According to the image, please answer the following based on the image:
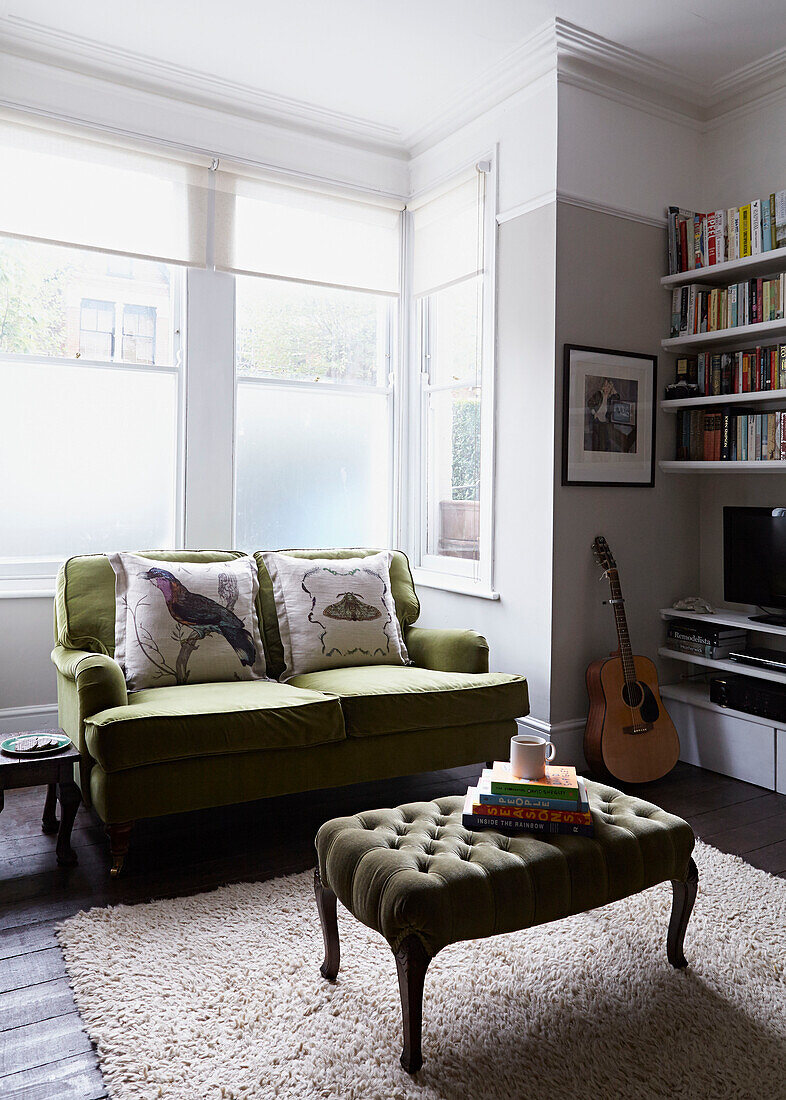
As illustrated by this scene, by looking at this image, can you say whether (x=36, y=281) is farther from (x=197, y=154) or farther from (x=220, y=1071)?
(x=220, y=1071)

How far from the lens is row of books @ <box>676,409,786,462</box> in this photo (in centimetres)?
325

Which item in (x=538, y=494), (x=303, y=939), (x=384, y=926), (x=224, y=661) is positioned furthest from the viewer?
(x=538, y=494)

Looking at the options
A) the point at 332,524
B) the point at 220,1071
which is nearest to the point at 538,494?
the point at 332,524

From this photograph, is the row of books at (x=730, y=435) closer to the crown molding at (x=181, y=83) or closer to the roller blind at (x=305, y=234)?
the roller blind at (x=305, y=234)

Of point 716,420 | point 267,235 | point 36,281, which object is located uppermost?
point 267,235

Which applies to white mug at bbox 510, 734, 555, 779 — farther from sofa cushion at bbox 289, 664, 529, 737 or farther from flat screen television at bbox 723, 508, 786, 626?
flat screen television at bbox 723, 508, 786, 626

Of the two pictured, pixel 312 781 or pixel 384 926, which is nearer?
pixel 384 926

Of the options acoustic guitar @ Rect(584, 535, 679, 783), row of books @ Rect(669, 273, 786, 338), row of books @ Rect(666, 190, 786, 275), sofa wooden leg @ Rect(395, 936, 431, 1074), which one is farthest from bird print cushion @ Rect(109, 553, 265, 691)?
row of books @ Rect(666, 190, 786, 275)

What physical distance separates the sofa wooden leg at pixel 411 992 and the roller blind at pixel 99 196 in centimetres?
310

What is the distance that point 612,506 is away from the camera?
3.54 meters

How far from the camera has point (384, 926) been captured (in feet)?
5.22

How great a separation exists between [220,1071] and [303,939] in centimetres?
50

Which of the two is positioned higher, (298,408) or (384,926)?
(298,408)

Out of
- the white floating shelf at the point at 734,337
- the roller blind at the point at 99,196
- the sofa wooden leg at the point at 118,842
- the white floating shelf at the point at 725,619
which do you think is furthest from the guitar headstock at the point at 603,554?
the roller blind at the point at 99,196
